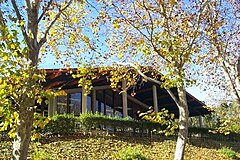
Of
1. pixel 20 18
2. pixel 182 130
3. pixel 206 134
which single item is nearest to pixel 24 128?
pixel 20 18

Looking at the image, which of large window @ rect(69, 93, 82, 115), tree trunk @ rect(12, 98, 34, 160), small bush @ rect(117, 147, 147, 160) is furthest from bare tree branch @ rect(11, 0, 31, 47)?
large window @ rect(69, 93, 82, 115)

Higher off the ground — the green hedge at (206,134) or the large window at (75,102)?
the large window at (75,102)

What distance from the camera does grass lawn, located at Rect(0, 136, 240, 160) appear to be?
38.6 feet

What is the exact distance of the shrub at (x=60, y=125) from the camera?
46.2 feet

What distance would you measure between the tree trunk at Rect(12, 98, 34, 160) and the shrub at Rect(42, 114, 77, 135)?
992 centimetres

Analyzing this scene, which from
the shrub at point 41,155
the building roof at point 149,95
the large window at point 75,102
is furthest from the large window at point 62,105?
the shrub at point 41,155

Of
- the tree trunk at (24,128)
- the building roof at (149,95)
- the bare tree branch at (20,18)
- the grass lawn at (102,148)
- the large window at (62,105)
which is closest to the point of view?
the tree trunk at (24,128)

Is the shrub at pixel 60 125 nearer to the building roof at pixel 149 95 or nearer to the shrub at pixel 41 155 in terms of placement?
the shrub at pixel 41 155

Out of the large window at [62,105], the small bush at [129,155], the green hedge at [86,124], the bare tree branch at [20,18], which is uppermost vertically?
the bare tree branch at [20,18]

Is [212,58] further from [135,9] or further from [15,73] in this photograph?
[15,73]

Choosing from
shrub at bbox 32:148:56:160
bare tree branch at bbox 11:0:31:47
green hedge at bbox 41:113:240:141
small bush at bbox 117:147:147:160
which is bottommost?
small bush at bbox 117:147:147:160

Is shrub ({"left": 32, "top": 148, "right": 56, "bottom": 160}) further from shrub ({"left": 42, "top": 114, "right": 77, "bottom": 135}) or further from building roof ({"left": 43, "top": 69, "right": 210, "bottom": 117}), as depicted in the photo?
building roof ({"left": 43, "top": 69, "right": 210, "bottom": 117})

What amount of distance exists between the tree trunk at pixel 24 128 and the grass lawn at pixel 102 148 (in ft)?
21.6

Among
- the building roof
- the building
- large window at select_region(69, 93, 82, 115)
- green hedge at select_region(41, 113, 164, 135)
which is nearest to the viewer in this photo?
green hedge at select_region(41, 113, 164, 135)
